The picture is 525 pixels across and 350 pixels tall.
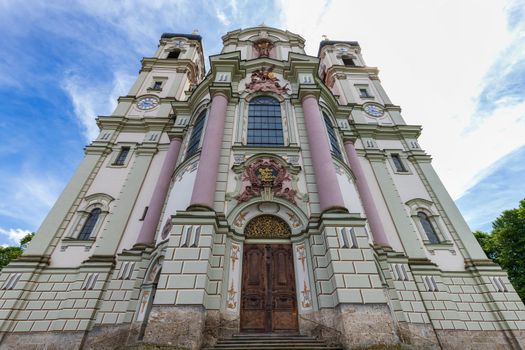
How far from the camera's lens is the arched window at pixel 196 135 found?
1316 cm

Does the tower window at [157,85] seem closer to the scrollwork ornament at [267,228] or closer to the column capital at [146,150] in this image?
the column capital at [146,150]

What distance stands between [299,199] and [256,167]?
2303 mm

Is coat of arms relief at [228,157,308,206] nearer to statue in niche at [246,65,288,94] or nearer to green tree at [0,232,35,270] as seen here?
statue in niche at [246,65,288,94]

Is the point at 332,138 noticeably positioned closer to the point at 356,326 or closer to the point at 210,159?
the point at 210,159

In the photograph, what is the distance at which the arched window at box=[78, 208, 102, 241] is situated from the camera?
516 inches

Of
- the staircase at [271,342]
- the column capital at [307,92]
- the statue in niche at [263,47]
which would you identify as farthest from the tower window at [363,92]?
the staircase at [271,342]

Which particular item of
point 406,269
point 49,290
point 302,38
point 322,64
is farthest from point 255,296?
point 322,64

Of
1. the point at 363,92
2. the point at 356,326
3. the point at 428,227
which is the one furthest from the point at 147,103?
the point at 428,227

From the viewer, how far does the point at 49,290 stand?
1109cm

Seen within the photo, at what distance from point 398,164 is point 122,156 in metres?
18.0

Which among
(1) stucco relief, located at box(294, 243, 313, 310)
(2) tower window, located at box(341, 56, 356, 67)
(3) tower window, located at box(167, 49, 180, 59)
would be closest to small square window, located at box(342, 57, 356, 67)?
(2) tower window, located at box(341, 56, 356, 67)

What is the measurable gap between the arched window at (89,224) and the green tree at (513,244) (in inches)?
1035

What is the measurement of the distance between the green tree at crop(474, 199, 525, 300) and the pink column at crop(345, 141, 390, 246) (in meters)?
13.6

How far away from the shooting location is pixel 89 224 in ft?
44.6
